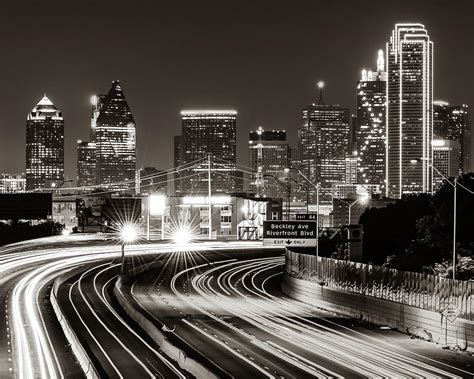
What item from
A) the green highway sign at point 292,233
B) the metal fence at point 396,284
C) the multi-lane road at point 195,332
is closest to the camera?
the multi-lane road at point 195,332

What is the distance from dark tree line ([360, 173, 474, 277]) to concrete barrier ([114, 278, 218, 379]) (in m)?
18.2

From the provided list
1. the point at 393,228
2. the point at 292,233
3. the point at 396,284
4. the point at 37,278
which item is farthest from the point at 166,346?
the point at 393,228

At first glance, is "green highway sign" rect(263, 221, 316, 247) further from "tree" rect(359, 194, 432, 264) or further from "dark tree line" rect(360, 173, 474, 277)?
"tree" rect(359, 194, 432, 264)

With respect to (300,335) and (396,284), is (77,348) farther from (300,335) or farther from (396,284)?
(396,284)

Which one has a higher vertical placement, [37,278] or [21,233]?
[21,233]

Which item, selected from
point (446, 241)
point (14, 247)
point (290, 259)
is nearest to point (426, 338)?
point (290, 259)

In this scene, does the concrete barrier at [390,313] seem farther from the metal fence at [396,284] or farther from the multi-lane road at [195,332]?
the multi-lane road at [195,332]

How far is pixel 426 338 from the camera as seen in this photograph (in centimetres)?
3900

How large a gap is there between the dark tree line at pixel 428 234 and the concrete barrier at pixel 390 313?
Result: 768 cm

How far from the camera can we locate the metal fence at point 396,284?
3706cm

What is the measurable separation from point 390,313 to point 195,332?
348 inches

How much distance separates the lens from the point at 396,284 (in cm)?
4272

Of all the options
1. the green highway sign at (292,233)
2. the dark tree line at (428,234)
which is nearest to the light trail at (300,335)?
the green highway sign at (292,233)

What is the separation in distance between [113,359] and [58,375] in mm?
3524
